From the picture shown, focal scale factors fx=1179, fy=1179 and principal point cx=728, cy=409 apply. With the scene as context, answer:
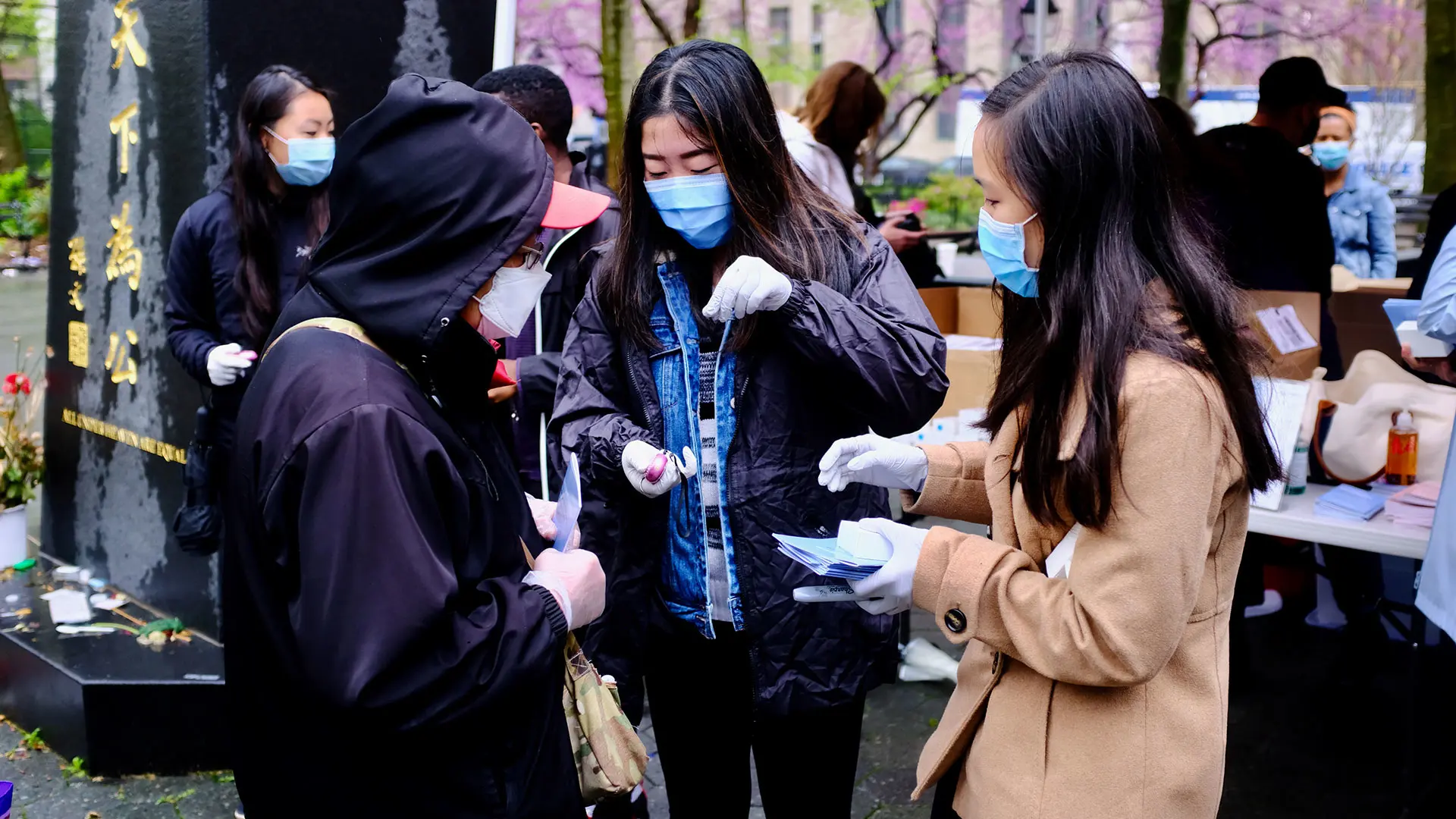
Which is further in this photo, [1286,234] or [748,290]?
[1286,234]

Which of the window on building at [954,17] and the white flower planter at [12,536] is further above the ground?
the window on building at [954,17]

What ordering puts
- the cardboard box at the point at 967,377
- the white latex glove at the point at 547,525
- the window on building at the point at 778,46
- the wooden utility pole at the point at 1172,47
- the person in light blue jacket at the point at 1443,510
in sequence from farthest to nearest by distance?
the window on building at the point at 778,46 → the wooden utility pole at the point at 1172,47 → the cardboard box at the point at 967,377 → the person in light blue jacket at the point at 1443,510 → the white latex glove at the point at 547,525

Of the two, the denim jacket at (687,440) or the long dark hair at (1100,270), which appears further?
the denim jacket at (687,440)

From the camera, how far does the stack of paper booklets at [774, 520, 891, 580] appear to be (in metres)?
1.60

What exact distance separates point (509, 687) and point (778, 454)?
0.82m

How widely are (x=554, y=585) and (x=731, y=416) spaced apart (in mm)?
643

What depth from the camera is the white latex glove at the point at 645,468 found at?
6.76 ft

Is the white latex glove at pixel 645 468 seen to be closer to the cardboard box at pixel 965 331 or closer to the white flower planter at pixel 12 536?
the cardboard box at pixel 965 331

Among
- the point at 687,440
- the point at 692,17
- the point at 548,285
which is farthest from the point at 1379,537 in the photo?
the point at 692,17

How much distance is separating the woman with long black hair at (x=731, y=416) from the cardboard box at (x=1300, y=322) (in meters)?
1.86

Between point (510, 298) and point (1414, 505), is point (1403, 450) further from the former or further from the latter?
point (510, 298)

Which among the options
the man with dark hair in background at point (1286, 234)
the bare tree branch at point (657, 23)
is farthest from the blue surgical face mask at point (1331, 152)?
the bare tree branch at point (657, 23)

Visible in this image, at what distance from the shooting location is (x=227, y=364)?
3330 mm

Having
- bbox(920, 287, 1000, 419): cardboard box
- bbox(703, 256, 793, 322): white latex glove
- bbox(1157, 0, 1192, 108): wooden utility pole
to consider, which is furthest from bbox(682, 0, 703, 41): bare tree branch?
bbox(703, 256, 793, 322): white latex glove
